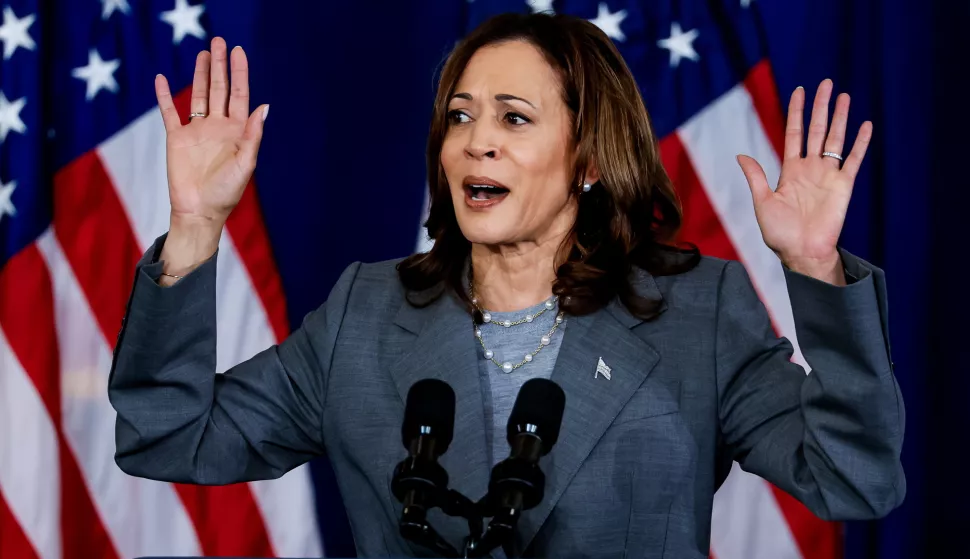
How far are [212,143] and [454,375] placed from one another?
465 millimetres

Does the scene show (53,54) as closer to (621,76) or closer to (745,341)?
(621,76)

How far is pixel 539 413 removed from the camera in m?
1.10

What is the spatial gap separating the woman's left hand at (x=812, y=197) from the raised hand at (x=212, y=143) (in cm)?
68

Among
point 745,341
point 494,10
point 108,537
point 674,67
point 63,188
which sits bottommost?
point 108,537

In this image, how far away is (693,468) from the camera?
1.54 m

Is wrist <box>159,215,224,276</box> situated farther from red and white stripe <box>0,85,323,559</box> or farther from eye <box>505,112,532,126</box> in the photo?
red and white stripe <box>0,85,323,559</box>

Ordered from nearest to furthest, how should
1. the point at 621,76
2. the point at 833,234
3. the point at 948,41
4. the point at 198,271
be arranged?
the point at 833,234
the point at 198,271
the point at 621,76
the point at 948,41

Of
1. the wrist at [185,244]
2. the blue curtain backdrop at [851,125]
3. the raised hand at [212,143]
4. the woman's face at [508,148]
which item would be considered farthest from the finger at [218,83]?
the blue curtain backdrop at [851,125]

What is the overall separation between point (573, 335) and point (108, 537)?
137 centimetres

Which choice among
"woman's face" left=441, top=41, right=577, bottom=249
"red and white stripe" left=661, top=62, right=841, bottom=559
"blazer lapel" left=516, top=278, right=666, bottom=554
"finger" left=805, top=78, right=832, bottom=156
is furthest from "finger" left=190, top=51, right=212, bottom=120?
"red and white stripe" left=661, top=62, right=841, bottom=559

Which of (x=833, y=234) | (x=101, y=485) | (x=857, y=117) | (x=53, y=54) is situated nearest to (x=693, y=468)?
(x=833, y=234)

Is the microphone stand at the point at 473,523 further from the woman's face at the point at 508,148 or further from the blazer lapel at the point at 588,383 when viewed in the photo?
the woman's face at the point at 508,148

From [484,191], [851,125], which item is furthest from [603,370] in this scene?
[851,125]

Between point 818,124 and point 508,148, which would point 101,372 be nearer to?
point 508,148
